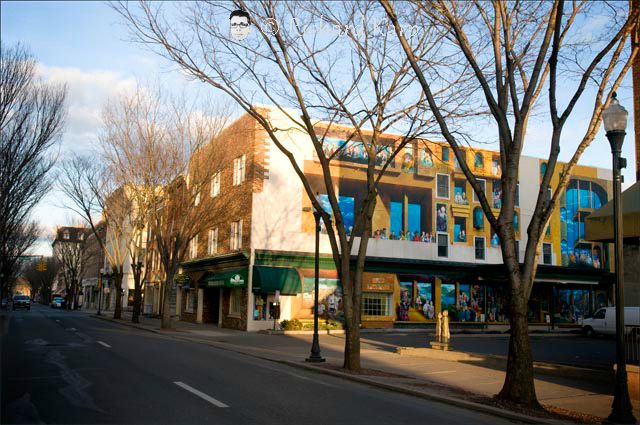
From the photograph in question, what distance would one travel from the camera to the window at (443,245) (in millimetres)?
37781

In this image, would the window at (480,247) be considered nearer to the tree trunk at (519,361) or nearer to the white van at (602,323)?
the white van at (602,323)

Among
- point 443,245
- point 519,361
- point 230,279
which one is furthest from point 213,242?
point 519,361

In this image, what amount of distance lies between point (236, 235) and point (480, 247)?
1631 centimetres

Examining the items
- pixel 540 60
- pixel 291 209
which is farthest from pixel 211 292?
pixel 540 60

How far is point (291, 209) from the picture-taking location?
33.9 metres

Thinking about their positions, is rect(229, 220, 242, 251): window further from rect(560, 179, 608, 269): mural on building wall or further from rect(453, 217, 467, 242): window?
rect(560, 179, 608, 269): mural on building wall

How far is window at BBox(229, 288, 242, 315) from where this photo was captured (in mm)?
34281

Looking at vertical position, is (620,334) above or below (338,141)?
below

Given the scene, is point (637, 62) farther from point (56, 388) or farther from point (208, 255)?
point (208, 255)

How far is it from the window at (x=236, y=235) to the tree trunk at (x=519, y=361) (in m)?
24.6

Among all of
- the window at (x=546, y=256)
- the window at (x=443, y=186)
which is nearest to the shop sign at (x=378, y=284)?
the window at (x=443, y=186)

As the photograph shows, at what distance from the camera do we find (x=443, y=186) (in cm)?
3822

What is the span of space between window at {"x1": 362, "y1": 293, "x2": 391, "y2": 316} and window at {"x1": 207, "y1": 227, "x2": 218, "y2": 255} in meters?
10.3

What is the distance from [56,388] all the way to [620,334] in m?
9.73
